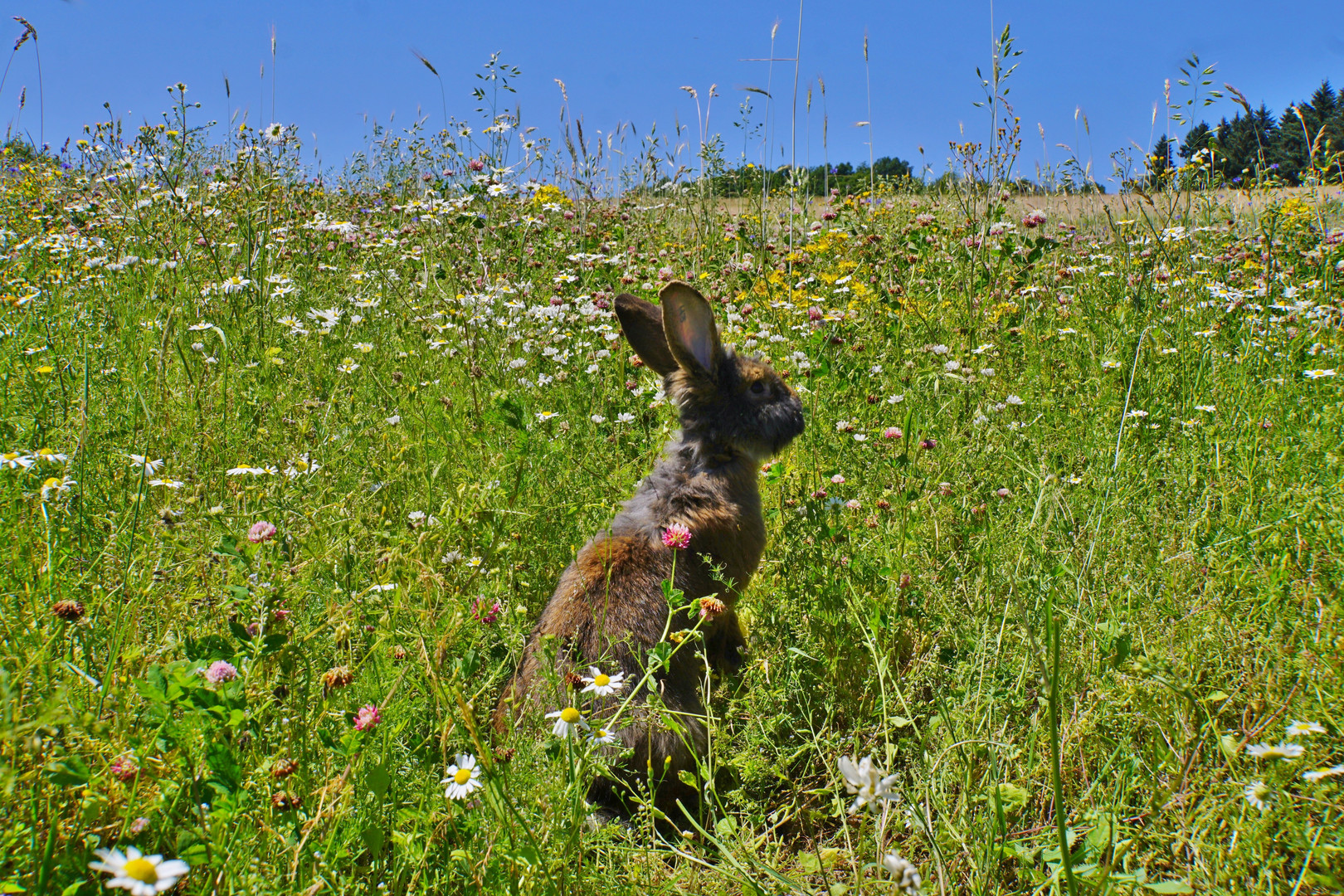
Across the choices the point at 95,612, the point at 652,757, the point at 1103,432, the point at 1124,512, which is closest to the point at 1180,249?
the point at 1103,432

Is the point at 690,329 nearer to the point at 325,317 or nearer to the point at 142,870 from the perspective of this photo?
the point at 325,317

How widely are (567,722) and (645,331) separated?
217 centimetres

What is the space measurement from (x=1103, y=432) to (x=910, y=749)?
204 cm

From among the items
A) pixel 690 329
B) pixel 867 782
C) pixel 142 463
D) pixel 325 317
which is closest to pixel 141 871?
pixel 867 782

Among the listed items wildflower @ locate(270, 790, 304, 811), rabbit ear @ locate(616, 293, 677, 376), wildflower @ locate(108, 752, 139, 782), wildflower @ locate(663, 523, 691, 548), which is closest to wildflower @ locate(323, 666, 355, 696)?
wildflower @ locate(270, 790, 304, 811)

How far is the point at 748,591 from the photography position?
3125mm

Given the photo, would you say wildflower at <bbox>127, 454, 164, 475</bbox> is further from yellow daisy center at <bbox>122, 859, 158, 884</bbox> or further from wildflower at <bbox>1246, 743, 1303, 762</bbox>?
wildflower at <bbox>1246, 743, 1303, 762</bbox>

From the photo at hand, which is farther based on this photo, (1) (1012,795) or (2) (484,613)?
(2) (484,613)

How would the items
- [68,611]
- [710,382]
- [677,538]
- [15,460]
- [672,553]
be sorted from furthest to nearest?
1. [710,382]
2. [672,553]
3. [15,460]
4. [677,538]
5. [68,611]

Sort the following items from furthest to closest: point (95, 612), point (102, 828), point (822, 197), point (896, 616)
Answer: point (822, 197), point (896, 616), point (95, 612), point (102, 828)

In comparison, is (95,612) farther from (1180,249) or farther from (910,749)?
(1180,249)

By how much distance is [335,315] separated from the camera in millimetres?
3979

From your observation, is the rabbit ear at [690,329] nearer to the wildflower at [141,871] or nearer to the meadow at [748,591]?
the meadow at [748,591]

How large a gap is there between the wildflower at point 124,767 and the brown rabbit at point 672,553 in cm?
71
